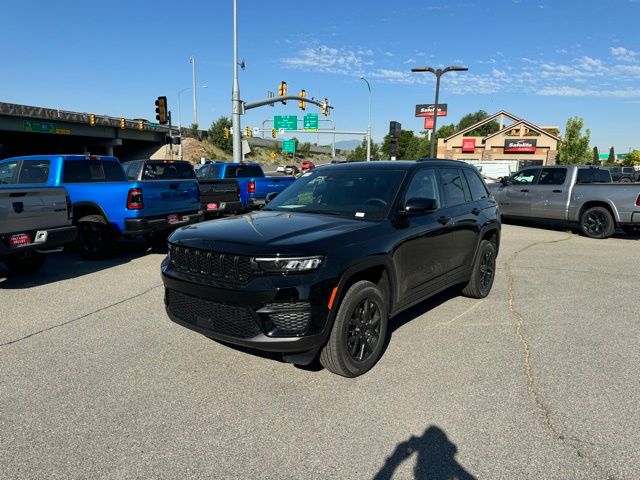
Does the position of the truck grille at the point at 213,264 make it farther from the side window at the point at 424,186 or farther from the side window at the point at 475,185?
the side window at the point at 475,185

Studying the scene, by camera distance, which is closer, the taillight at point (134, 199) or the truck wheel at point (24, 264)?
the truck wheel at point (24, 264)

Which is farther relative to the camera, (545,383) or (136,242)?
(136,242)

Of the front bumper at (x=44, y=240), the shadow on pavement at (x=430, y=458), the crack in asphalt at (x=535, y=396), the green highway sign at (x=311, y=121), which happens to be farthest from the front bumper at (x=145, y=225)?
the green highway sign at (x=311, y=121)

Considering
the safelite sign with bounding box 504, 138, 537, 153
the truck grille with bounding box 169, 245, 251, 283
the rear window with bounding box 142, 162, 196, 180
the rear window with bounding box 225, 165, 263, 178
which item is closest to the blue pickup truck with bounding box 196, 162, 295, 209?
the rear window with bounding box 225, 165, 263, 178

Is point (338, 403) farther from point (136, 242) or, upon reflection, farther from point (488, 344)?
point (136, 242)

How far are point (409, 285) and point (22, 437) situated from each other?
3.20 metres

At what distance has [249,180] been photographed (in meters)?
14.0

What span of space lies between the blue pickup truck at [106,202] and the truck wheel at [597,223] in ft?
33.2

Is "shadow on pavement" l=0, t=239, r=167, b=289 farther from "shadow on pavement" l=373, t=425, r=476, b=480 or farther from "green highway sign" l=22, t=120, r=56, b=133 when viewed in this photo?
"green highway sign" l=22, t=120, r=56, b=133

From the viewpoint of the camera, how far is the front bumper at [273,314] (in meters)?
3.13

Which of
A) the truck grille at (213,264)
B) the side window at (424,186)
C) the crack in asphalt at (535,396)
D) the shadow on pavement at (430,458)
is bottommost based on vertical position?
the shadow on pavement at (430,458)

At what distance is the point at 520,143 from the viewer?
56.8m

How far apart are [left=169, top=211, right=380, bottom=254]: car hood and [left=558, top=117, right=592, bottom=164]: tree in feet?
180

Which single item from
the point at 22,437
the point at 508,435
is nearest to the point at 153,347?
the point at 22,437
